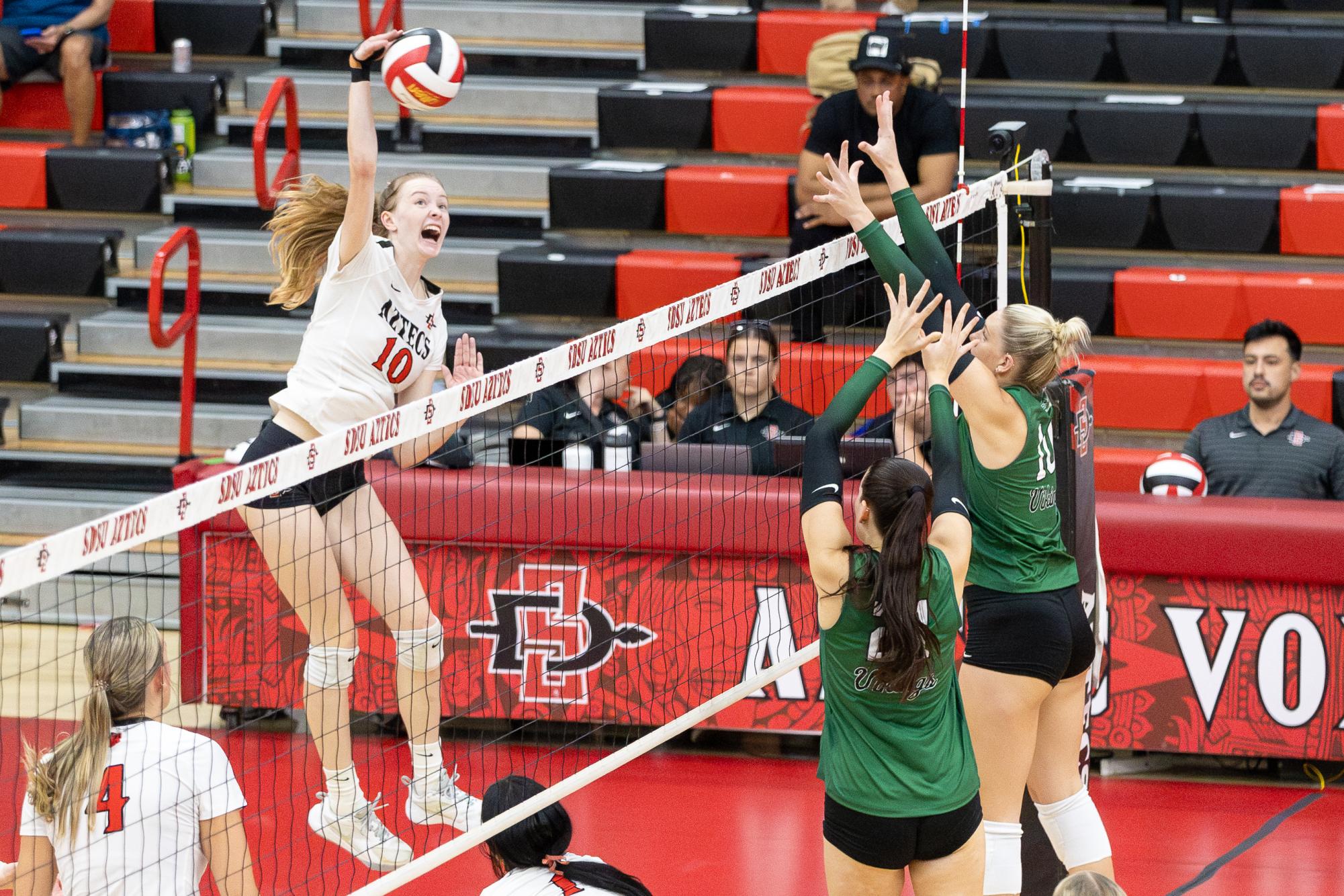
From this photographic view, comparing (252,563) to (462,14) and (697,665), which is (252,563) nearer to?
(697,665)

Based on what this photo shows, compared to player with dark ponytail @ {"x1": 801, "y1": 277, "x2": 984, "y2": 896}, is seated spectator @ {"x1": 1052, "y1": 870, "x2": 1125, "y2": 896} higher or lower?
lower

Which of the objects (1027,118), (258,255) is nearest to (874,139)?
(1027,118)

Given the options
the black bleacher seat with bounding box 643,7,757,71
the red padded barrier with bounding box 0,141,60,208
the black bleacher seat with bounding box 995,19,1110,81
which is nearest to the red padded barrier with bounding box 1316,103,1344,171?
the black bleacher seat with bounding box 995,19,1110,81

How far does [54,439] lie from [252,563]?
9.44 ft

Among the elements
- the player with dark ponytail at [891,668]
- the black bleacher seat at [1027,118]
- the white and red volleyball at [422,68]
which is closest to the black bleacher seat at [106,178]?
the black bleacher seat at [1027,118]

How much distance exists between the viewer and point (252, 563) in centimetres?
693

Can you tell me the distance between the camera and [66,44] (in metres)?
9.83

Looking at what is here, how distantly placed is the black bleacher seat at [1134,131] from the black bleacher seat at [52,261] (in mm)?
5790

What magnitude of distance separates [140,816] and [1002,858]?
2.35 metres

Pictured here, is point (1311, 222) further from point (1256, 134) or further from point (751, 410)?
point (751, 410)

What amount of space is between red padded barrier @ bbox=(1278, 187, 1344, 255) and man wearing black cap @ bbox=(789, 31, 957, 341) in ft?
6.83

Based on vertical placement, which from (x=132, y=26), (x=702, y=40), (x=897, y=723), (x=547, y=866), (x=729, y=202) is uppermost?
(x=132, y=26)

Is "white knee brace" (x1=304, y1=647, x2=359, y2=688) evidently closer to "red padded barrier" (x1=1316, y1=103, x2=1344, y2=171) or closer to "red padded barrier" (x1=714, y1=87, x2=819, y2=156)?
"red padded barrier" (x1=714, y1=87, x2=819, y2=156)

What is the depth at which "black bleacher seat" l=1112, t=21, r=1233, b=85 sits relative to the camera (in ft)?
32.1
